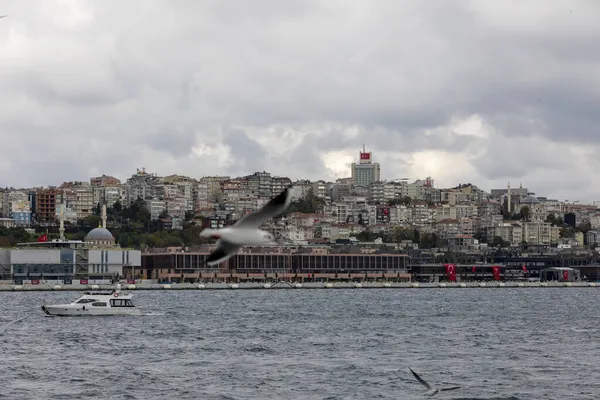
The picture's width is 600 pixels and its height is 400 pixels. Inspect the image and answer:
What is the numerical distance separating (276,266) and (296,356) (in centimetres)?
12148

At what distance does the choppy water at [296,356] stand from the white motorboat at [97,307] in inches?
37.3

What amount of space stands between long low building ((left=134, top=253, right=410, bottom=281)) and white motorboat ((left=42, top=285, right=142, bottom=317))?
83.8 metres

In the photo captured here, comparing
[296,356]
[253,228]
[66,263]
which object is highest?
[66,263]

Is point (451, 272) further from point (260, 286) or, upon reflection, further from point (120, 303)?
point (120, 303)

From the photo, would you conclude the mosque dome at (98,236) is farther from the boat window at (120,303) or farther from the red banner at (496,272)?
the boat window at (120,303)

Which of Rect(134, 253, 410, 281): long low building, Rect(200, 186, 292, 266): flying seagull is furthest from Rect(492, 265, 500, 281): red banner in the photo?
Rect(200, 186, 292, 266): flying seagull

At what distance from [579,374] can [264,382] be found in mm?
9076

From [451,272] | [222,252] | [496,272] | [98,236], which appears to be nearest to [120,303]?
[222,252]

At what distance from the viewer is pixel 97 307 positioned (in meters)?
67.3

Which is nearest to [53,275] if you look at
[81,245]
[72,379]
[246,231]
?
[81,245]

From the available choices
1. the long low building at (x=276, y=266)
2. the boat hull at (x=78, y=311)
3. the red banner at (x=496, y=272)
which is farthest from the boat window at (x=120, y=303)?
the red banner at (x=496, y=272)

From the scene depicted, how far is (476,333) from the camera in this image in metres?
55.7

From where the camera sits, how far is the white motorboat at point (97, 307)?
2638 inches

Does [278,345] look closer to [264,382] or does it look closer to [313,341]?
[313,341]
